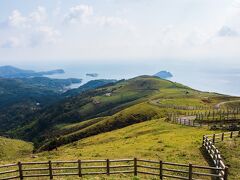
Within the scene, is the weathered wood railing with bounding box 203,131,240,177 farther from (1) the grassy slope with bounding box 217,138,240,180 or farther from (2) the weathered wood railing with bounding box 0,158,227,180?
(1) the grassy slope with bounding box 217,138,240,180

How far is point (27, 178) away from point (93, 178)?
5.85 meters

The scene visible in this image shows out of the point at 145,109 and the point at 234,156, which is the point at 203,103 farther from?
the point at 234,156

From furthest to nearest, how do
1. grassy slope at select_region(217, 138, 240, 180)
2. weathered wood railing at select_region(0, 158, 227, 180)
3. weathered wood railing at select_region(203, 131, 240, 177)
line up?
grassy slope at select_region(217, 138, 240, 180) < weathered wood railing at select_region(203, 131, 240, 177) < weathered wood railing at select_region(0, 158, 227, 180)

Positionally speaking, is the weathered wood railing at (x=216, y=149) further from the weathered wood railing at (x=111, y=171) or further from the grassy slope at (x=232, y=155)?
the grassy slope at (x=232, y=155)

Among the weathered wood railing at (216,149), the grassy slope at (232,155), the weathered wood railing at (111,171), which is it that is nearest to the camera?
the weathered wood railing at (111,171)

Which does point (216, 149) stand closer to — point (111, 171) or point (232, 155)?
point (232, 155)

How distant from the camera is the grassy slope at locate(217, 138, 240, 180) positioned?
1110 inches

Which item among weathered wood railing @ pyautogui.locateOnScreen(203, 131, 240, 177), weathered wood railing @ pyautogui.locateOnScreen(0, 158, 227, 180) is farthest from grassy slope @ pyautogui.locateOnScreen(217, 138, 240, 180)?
weathered wood railing @ pyautogui.locateOnScreen(0, 158, 227, 180)

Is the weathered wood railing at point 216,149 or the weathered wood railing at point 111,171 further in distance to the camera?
the weathered wood railing at point 216,149

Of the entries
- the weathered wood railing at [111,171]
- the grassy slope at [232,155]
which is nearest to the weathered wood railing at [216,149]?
the weathered wood railing at [111,171]

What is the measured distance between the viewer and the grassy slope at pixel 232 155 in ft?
92.5

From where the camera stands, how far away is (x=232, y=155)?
108 ft

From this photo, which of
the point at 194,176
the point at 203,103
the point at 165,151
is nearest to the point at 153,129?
the point at 165,151

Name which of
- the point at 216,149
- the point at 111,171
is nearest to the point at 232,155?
the point at 216,149
